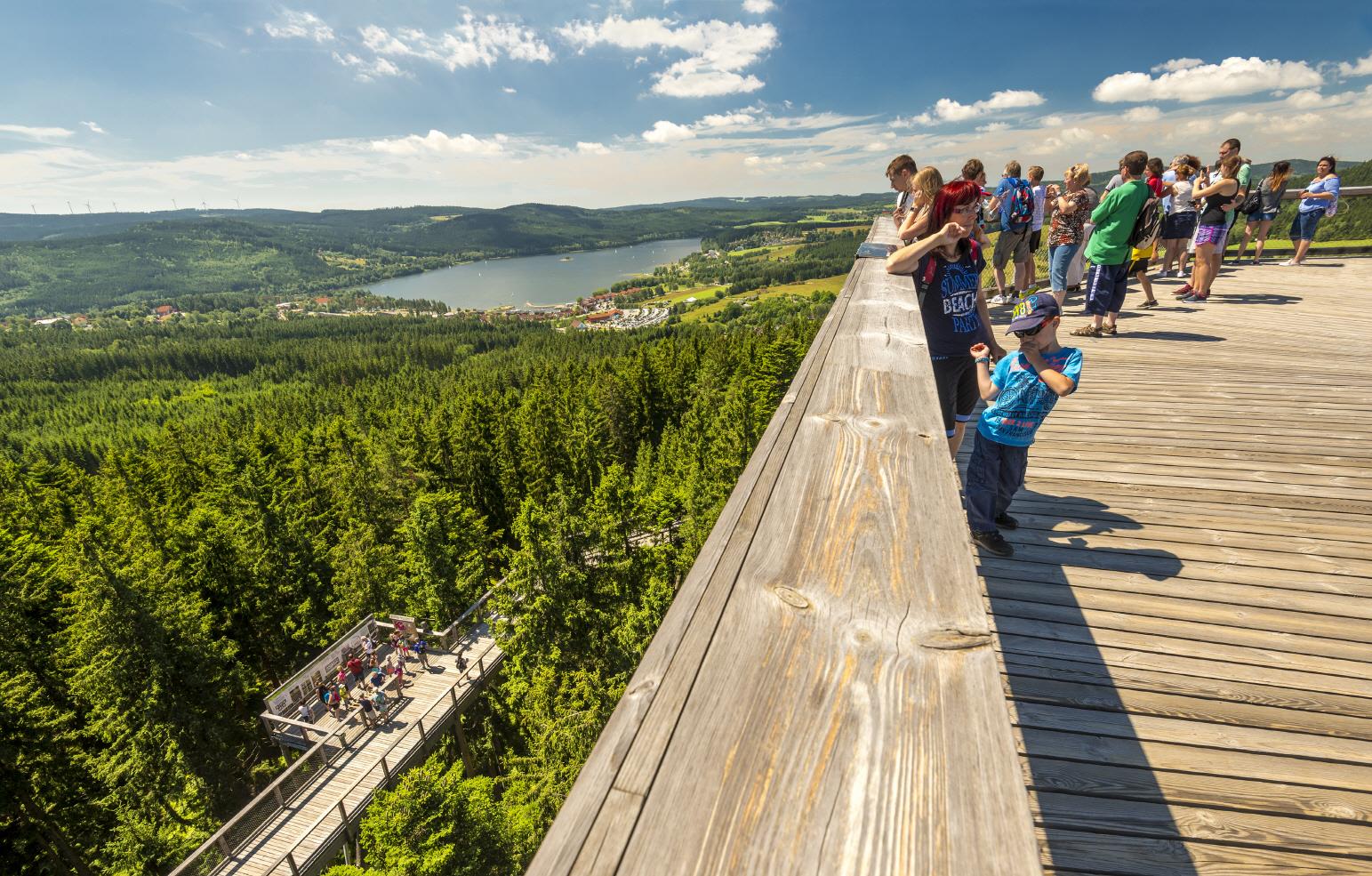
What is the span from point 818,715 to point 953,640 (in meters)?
0.39

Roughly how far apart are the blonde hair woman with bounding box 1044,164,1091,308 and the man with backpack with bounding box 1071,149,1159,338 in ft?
2.18

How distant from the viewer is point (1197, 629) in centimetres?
369

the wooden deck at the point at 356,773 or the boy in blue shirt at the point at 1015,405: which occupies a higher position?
the boy in blue shirt at the point at 1015,405

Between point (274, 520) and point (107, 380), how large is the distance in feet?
548

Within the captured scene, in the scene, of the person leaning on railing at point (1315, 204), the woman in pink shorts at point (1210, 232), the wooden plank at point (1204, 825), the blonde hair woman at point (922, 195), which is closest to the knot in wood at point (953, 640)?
the wooden plank at point (1204, 825)

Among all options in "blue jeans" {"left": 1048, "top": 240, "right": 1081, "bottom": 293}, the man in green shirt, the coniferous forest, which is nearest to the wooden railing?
the man in green shirt

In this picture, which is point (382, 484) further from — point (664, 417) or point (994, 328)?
point (994, 328)

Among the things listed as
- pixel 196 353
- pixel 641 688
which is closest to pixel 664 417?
pixel 641 688

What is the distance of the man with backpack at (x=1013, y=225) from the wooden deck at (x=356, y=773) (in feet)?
79.8

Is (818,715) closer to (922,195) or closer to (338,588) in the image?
(922,195)

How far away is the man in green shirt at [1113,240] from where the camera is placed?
8664 mm

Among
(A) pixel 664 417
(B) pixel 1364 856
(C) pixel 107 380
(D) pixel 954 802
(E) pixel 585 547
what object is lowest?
(C) pixel 107 380

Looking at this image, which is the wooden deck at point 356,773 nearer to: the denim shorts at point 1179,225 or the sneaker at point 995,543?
the sneaker at point 995,543

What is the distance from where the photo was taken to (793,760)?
1.08 meters
